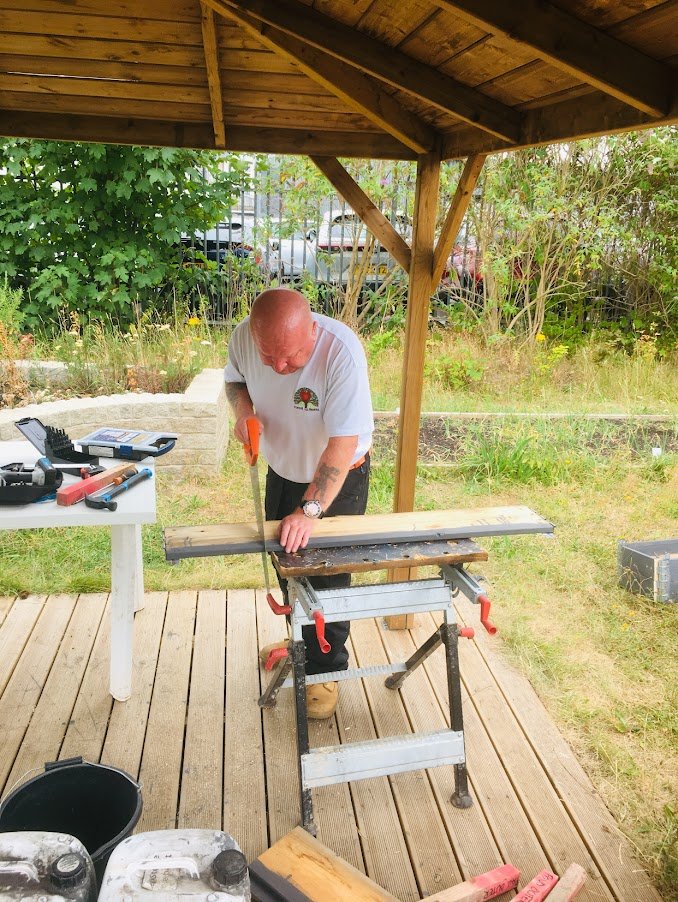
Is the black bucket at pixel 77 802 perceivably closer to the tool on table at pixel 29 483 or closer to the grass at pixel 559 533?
the tool on table at pixel 29 483

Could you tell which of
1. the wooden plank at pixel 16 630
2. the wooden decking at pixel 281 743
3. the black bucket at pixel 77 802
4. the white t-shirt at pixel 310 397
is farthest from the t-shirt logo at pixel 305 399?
the wooden plank at pixel 16 630

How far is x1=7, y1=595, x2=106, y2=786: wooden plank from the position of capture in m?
2.87

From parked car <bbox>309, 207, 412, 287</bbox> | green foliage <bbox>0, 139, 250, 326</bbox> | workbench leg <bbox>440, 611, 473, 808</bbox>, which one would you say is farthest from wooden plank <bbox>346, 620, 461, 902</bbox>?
parked car <bbox>309, 207, 412, 287</bbox>

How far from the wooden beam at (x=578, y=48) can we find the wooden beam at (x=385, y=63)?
0.69 m

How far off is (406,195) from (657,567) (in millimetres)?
4998

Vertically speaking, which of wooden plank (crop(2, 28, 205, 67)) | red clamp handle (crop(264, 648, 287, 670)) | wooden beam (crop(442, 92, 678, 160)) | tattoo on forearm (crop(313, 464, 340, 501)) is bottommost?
red clamp handle (crop(264, 648, 287, 670))

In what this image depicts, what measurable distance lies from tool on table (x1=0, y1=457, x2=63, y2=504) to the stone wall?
2.02m

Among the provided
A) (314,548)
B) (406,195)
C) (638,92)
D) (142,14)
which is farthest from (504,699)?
(406,195)

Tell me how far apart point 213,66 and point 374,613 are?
2065mm

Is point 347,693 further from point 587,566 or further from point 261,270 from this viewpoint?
point 261,270

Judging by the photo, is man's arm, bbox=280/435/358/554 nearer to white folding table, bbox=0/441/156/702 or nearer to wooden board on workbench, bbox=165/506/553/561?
wooden board on workbench, bbox=165/506/553/561

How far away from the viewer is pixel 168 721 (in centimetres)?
312

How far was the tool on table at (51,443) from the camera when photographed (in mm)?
3221

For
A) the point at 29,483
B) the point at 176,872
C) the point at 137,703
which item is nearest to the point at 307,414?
the point at 29,483
